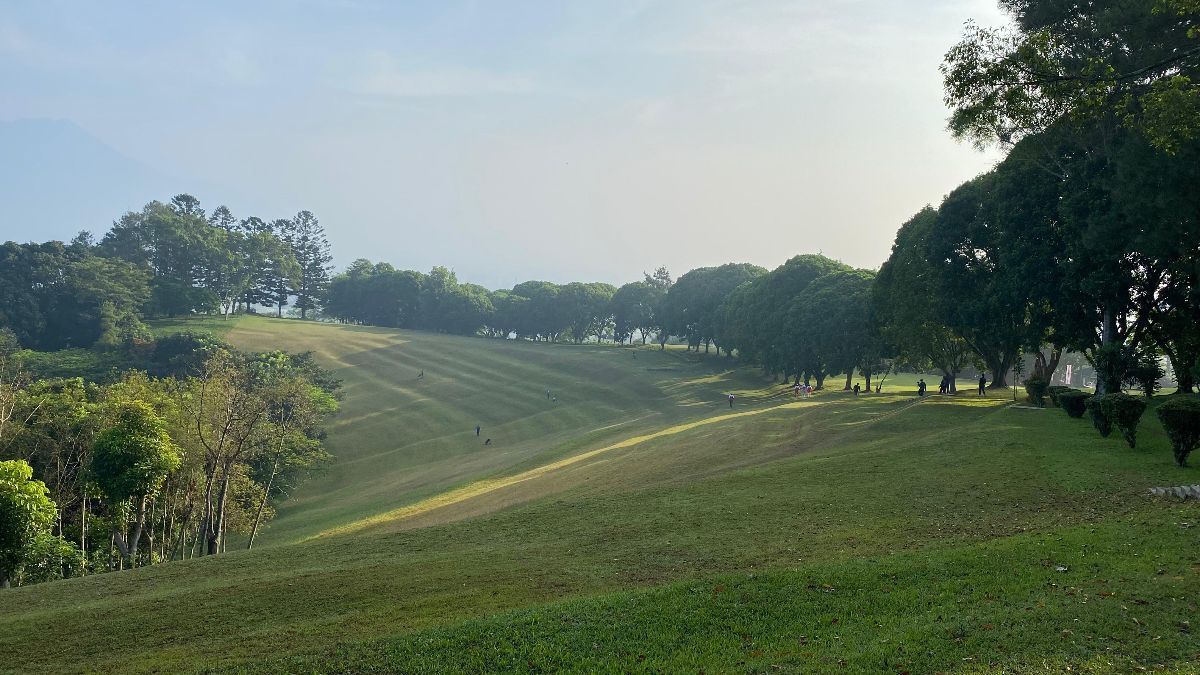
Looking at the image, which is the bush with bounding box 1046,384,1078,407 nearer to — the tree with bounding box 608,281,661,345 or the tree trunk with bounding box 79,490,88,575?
the tree trunk with bounding box 79,490,88,575

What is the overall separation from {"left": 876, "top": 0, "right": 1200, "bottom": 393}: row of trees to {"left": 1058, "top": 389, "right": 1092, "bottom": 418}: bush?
2.84 meters

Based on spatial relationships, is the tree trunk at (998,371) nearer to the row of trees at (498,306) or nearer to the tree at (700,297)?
the tree at (700,297)

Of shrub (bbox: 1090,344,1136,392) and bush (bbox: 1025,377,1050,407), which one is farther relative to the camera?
bush (bbox: 1025,377,1050,407)

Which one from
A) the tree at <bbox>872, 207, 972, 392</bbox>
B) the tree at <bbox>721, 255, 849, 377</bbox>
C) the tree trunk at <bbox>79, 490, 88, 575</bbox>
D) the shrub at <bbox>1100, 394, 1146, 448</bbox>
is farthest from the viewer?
the tree at <bbox>721, 255, 849, 377</bbox>

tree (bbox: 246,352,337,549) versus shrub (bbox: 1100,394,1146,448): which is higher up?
shrub (bbox: 1100,394,1146,448)

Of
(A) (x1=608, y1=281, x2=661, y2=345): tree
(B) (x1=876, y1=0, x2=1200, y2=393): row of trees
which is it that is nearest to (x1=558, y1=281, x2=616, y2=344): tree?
(A) (x1=608, y1=281, x2=661, y2=345): tree

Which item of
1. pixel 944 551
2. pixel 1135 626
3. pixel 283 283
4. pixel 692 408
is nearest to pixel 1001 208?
pixel 944 551

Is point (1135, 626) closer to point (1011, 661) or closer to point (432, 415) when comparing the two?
point (1011, 661)

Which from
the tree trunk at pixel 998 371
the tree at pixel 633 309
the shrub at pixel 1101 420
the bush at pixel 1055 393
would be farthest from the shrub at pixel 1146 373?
the tree at pixel 633 309

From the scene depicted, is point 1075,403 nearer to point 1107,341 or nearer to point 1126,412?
point 1107,341

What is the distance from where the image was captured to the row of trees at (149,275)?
9781cm

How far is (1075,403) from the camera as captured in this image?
34.1 meters

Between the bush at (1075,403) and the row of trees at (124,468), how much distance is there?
40.7 meters

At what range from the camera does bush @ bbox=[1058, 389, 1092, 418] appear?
33906 mm
